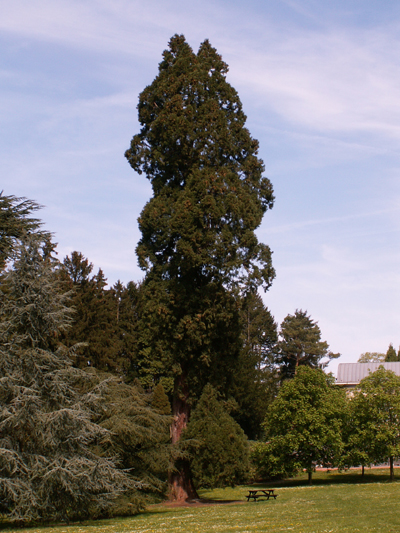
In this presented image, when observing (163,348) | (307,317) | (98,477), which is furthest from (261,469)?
(307,317)

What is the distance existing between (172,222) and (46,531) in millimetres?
13044

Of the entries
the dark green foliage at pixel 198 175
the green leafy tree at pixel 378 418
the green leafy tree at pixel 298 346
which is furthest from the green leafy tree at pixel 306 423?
the green leafy tree at pixel 298 346

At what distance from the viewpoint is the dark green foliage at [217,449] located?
71.0ft

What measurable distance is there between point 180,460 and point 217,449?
1681 millimetres

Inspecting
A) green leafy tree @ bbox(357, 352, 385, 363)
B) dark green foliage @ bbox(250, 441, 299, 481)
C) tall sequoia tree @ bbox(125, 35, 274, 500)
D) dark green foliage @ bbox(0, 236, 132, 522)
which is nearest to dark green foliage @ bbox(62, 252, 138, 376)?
tall sequoia tree @ bbox(125, 35, 274, 500)

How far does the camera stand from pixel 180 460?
72.9 ft

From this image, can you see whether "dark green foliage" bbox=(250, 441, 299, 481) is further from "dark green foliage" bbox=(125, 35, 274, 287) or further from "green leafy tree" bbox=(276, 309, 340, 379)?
"green leafy tree" bbox=(276, 309, 340, 379)

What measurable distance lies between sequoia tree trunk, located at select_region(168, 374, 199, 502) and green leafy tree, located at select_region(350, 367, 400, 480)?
989cm

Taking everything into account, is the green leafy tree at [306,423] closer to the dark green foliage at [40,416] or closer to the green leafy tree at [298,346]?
the dark green foliage at [40,416]

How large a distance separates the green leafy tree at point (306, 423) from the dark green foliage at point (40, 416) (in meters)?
14.9

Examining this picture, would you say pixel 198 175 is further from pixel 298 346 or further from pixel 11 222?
pixel 298 346

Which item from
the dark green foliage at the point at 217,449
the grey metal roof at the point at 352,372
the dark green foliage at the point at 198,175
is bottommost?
the dark green foliage at the point at 217,449

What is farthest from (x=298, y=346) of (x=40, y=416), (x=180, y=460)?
(x=40, y=416)

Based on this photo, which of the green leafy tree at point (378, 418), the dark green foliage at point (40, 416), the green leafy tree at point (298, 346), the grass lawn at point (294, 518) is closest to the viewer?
the grass lawn at point (294, 518)
